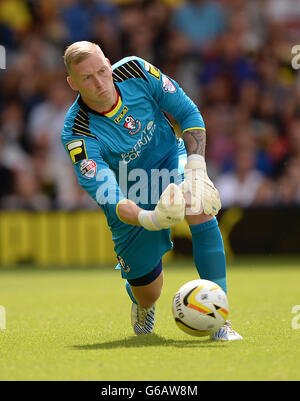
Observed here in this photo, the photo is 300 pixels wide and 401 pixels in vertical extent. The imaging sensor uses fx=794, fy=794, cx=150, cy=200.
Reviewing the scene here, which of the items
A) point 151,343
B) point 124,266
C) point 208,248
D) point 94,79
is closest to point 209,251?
point 208,248

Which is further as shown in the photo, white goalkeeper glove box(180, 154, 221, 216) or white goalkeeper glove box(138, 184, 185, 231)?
white goalkeeper glove box(180, 154, 221, 216)

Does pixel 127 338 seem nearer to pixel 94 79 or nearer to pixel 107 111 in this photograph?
pixel 107 111

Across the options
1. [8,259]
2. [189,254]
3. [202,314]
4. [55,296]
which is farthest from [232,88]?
[202,314]

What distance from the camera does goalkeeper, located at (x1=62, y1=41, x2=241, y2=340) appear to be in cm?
491

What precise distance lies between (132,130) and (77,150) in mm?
473

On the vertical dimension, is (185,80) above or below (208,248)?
above

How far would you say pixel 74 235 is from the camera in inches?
461

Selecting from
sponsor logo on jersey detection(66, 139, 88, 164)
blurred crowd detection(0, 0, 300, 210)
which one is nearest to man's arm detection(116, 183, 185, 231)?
sponsor logo on jersey detection(66, 139, 88, 164)

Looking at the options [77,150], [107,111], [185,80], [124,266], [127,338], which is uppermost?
[185,80]

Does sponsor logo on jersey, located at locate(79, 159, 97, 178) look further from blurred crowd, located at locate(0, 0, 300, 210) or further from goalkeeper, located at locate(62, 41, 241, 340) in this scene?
blurred crowd, located at locate(0, 0, 300, 210)

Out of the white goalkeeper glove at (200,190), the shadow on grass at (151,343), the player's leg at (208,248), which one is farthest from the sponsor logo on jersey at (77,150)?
the shadow on grass at (151,343)

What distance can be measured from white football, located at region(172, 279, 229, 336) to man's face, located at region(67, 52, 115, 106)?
4.39 feet

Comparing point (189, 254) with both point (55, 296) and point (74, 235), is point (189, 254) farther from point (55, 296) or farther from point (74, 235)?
point (55, 296)

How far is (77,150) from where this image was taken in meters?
5.03
